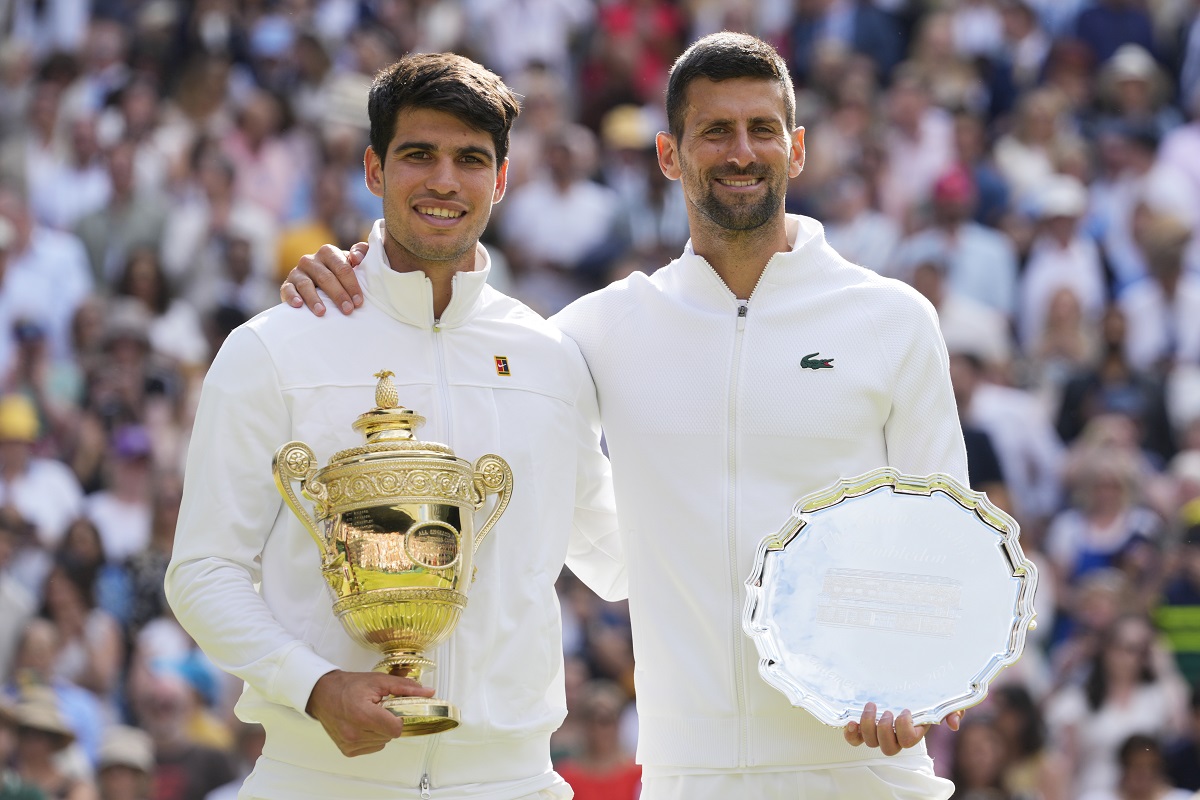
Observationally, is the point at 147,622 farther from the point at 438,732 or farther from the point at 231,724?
the point at 438,732

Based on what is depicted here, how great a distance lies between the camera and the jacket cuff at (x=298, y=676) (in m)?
4.48

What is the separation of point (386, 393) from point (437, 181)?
0.55 m

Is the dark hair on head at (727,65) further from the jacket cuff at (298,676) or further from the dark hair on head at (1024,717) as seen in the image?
the dark hair on head at (1024,717)

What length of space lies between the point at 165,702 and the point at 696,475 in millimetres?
4701

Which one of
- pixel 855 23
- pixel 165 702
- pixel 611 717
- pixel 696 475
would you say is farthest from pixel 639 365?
pixel 855 23

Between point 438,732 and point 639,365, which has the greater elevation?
point 639,365

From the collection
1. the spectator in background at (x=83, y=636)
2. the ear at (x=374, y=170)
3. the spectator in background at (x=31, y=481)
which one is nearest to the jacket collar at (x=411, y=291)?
the ear at (x=374, y=170)

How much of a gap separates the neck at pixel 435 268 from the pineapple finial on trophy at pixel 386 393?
0.35 metres

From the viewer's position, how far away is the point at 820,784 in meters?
4.88

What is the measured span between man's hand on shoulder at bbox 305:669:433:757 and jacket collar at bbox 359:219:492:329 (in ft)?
2.92

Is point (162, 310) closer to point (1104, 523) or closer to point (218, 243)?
point (218, 243)

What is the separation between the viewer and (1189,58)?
1344 cm

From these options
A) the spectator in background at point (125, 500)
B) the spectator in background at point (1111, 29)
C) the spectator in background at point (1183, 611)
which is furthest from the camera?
the spectator in background at point (1111, 29)

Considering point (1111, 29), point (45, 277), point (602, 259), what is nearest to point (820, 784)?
point (602, 259)
